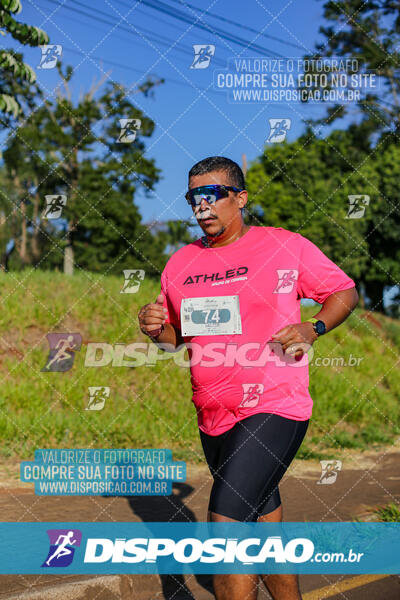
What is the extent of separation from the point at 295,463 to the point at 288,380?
25.6 ft

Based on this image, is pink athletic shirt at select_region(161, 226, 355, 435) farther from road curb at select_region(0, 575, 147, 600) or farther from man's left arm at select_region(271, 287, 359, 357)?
road curb at select_region(0, 575, 147, 600)

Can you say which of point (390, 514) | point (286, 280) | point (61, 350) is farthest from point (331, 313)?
point (61, 350)

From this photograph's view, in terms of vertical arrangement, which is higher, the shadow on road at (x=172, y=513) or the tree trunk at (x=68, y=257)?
the shadow on road at (x=172, y=513)

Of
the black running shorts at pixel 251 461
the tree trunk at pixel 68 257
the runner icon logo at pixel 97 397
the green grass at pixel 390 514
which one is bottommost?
the tree trunk at pixel 68 257

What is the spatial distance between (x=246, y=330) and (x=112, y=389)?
353 inches

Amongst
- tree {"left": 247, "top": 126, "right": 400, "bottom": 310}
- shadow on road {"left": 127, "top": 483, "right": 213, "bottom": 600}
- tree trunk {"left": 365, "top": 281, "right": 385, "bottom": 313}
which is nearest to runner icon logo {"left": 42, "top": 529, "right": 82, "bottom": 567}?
shadow on road {"left": 127, "top": 483, "right": 213, "bottom": 600}

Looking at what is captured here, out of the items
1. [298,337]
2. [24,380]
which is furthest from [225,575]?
[24,380]

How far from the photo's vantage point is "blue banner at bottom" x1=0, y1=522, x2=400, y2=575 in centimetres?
355

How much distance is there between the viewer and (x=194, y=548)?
4336 millimetres

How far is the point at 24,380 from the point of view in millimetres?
11625

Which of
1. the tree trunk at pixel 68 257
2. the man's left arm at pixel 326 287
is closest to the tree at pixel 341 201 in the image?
the tree trunk at pixel 68 257

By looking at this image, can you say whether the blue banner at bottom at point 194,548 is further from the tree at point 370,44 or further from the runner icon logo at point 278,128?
the tree at point 370,44

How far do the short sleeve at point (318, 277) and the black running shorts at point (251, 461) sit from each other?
646 millimetres

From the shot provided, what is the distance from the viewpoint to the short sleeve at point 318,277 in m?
3.62
